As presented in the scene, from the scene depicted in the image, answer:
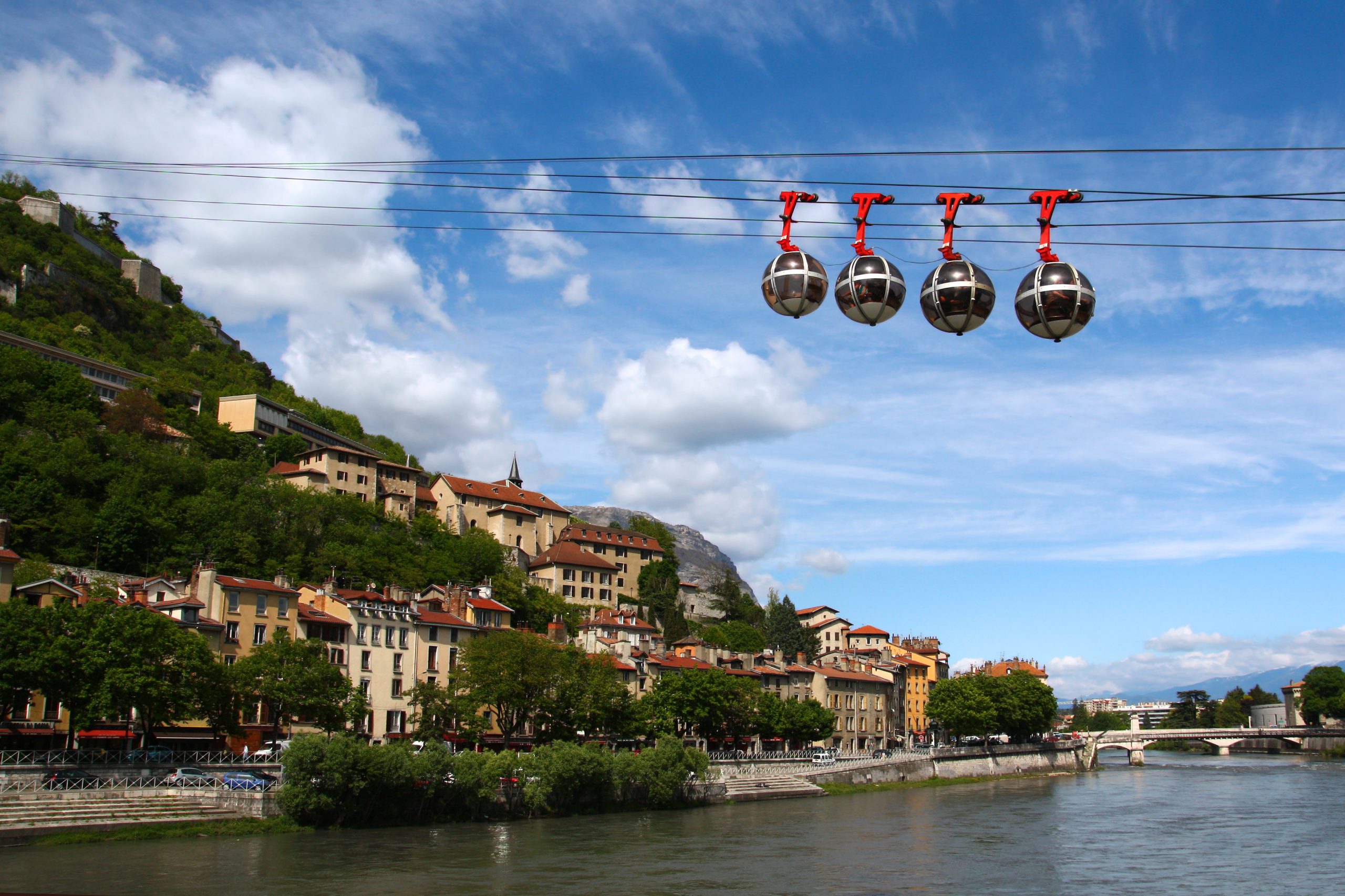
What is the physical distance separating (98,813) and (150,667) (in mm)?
6250

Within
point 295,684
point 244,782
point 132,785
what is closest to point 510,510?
point 295,684

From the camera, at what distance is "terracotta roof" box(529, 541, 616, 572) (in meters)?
106

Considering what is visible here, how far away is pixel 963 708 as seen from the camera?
88.4 meters

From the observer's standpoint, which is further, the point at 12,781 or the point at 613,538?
the point at 613,538

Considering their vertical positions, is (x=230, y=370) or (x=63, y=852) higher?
(x=230, y=370)

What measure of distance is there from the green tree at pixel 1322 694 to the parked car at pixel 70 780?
13759 centimetres

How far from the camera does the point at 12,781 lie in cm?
3553

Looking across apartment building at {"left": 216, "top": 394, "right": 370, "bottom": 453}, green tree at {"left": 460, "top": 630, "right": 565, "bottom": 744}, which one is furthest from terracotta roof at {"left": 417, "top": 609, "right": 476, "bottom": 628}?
apartment building at {"left": 216, "top": 394, "right": 370, "bottom": 453}

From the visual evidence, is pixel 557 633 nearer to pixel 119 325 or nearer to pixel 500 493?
pixel 500 493

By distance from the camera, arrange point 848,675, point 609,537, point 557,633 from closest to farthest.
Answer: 1. point 557,633
2. point 848,675
3. point 609,537

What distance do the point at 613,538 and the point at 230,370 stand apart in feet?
179

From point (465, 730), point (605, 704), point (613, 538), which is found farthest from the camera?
point (613, 538)

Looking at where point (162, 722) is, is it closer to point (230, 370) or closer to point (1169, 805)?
point (1169, 805)

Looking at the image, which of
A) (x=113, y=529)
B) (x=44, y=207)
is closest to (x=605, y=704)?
(x=113, y=529)
